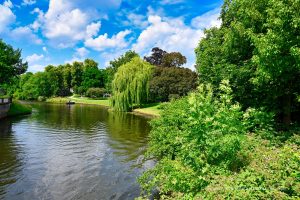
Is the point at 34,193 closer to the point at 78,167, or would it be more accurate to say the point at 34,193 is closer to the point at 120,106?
the point at 78,167

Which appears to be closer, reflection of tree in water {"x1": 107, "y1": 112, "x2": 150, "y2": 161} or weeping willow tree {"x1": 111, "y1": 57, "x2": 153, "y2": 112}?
reflection of tree in water {"x1": 107, "y1": 112, "x2": 150, "y2": 161}

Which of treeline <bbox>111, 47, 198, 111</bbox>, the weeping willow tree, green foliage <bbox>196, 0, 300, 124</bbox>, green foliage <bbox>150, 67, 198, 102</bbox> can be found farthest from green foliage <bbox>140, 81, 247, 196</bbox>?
green foliage <bbox>150, 67, 198, 102</bbox>

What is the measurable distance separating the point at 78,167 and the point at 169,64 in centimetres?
6207

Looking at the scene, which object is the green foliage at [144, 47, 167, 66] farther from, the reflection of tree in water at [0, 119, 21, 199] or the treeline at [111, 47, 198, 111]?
the reflection of tree in water at [0, 119, 21, 199]

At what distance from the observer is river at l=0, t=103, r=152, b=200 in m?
12.3

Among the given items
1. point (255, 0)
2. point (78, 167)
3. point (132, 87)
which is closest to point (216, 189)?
point (78, 167)

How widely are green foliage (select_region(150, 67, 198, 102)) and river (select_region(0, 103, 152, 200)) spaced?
1127 inches

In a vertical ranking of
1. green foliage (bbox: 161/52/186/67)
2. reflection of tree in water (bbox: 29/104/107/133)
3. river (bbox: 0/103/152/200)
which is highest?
green foliage (bbox: 161/52/186/67)

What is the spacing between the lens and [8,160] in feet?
55.1

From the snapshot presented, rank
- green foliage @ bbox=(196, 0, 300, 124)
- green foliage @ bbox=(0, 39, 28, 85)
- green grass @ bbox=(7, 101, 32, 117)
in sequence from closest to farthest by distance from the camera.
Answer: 1. green foliage @ bbox=(196, 0, 300, 124)
2. green foliage @ bbox=(0, 39, 28, 85)
3. green grass @ bbox=(7, 101, 32, 117)

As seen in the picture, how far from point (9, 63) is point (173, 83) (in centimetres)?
2981

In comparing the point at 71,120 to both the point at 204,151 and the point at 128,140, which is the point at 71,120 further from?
the point at 204,151

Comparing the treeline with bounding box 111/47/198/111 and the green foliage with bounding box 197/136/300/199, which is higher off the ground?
the treeline with bounding box 111/47/198/111

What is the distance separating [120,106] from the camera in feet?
166
